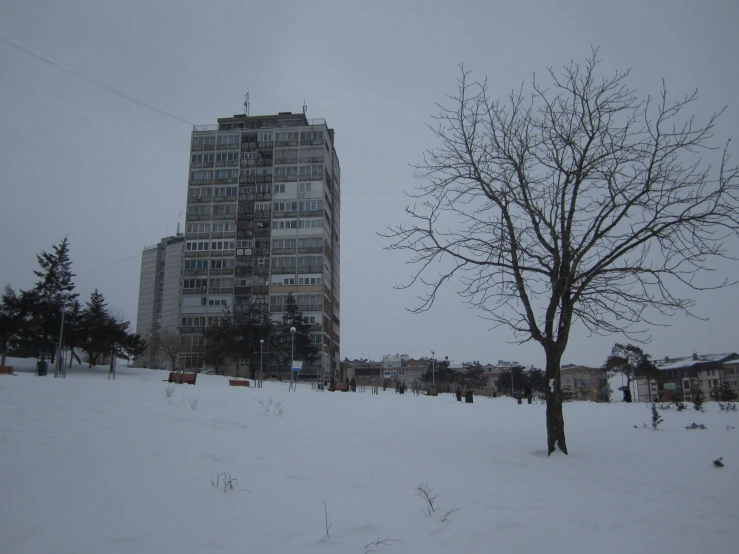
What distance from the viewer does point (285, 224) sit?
261 feet

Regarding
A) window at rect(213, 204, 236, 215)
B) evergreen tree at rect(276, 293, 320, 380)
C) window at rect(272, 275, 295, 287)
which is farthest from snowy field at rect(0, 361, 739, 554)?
window at rect(213, 204, 236, 215)

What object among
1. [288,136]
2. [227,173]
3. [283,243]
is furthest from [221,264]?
[288,136]

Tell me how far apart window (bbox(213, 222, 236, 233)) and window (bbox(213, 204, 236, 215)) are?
1.74 metres

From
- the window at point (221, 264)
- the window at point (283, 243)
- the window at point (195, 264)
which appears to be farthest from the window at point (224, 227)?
the window at point (283, 243)

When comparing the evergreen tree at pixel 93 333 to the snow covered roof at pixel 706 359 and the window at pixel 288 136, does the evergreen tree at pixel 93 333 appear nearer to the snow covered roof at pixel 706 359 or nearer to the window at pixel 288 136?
→ the window at pixel 288 136

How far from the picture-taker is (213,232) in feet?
265

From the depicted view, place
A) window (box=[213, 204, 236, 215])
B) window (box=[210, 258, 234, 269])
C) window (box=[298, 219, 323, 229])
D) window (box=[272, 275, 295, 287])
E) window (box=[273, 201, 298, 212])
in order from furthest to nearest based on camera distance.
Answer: window (box=[213, 204, 236, 215]), window (box=[273, 201, 298, 212]), window (box=[210, 258, 234, 269]), window (box=[298, 219, 323, 229]), window (box=[272, 275, 295, 287])

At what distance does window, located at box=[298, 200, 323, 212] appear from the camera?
7906 centimetres

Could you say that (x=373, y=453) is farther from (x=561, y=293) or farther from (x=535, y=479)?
(x=561, y=293)

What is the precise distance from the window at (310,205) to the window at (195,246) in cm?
1612

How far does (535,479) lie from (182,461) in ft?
18.3

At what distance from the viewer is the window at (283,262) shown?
78438mm

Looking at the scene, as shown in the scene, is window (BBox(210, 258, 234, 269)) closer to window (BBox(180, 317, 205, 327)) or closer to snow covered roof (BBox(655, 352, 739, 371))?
window (BBox(180, 317, 205, 327))

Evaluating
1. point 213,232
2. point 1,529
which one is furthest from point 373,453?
point 213,232
